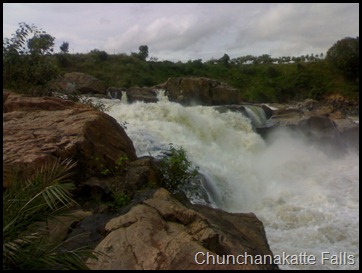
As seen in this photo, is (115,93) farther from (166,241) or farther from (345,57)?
(345,57)

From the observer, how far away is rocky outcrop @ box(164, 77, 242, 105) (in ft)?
65.8

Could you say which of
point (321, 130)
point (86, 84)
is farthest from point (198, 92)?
point (321, 130)

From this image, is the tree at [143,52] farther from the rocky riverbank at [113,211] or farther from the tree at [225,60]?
the rocky riverbank at [113,211]

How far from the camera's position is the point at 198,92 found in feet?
67.2

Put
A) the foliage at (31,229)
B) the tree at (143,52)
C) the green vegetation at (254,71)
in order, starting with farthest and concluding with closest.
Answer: the tree at (143,52), the green vegetation at (254,71), the foliage at (31,229)

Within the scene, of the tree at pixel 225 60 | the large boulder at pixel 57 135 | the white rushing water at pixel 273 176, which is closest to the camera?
the large boulder at pixel 57 135

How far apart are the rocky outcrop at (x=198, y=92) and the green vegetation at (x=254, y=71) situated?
4808 mm

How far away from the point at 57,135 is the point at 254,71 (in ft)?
101

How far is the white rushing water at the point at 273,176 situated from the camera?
6.39 m

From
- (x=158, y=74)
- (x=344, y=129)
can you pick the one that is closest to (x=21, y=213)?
(x=344, y=129)

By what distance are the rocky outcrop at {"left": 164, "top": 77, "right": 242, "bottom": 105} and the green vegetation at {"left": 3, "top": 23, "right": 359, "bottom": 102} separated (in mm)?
4808

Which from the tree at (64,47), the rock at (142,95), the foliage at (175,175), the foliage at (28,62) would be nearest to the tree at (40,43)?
the foliage at (28,62)

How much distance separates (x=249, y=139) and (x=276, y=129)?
9.86ft

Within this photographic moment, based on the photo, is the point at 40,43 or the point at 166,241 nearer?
the point at 166,241
